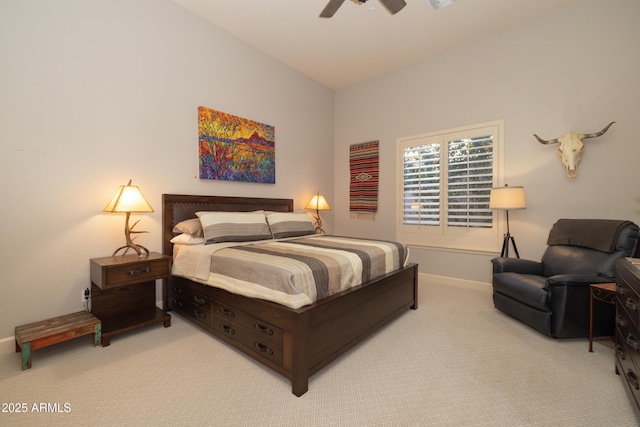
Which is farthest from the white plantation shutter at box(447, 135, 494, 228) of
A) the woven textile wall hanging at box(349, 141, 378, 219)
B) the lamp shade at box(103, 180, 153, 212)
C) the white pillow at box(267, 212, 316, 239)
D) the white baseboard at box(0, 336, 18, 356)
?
the white baseboard at box(0, 336, 18, 356)

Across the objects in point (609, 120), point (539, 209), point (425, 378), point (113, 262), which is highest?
point (609, 120)

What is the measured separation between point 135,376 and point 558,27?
5422 millimetres

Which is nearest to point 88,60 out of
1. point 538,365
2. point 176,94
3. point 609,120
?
point 176,94

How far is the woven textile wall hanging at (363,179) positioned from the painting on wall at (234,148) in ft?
5.47

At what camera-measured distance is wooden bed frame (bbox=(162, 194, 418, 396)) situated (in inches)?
68.4

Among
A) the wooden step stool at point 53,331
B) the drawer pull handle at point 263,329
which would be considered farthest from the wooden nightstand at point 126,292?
the drawer pull handle at point 263,329

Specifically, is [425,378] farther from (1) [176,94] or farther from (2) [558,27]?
(2) [558,27]

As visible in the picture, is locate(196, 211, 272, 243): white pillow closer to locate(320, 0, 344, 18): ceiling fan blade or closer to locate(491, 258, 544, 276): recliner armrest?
locate(320, 0, 344, 18): ceiling fan blade

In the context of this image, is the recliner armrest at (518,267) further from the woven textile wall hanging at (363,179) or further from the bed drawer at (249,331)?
the bed drawer at (249,331)

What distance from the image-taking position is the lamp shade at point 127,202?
2.43m

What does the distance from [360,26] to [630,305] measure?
3723 mm

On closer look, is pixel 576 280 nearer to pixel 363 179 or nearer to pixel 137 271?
pixel 363 179

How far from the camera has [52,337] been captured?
2.04 meters

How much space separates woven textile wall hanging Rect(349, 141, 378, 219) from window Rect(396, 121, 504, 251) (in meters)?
0.48
